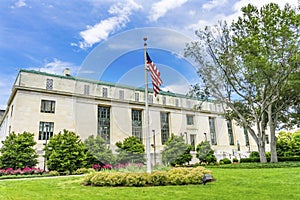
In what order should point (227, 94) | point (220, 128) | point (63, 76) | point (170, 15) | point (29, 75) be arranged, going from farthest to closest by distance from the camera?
point (220, 128)
point (63, 76)
point (29, 75)
point (227, 94)
point (170, 15)

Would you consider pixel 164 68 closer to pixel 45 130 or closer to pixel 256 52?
pixel 256 52

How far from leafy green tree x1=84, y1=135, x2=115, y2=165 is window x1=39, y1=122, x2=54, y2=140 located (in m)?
6.62

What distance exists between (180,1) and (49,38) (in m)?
11.6

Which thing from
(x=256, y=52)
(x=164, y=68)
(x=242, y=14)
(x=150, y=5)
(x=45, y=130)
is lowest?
(x=45, y=130)

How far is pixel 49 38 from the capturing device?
1881cm

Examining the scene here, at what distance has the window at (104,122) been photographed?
110ft

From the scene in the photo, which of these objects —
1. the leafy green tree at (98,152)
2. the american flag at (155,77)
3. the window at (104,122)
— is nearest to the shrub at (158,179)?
the american flag at (155,77)

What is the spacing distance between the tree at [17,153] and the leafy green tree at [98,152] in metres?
5.83

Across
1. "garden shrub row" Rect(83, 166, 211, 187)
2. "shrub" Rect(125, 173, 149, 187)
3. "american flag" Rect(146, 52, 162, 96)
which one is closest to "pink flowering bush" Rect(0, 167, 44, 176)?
"garden shrub row" Rect(83, 166, 211, 187)

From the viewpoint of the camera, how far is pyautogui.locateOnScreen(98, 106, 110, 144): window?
33.5 metres

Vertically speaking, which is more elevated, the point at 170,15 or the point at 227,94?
the point at 170,15

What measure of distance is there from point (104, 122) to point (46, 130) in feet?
27.7

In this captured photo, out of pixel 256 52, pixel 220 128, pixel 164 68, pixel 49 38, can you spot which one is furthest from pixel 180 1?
pixel 220 128

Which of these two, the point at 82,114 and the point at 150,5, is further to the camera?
the point at 82,114
